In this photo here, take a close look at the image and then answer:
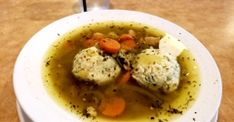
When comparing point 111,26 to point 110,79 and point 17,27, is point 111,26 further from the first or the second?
point 17,27

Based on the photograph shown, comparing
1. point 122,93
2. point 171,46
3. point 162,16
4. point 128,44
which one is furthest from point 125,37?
point 162,16

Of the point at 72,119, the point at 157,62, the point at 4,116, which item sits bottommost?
the point at 4,116

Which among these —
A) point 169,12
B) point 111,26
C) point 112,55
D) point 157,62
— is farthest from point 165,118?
point 169,12

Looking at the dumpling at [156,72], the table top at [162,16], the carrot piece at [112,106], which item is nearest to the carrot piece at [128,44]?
the dumpling at [156,72]

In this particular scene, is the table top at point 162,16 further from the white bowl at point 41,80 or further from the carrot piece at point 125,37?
the carrot piece at point 125,37

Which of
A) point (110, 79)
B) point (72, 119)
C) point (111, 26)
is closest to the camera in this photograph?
point (72, 119)

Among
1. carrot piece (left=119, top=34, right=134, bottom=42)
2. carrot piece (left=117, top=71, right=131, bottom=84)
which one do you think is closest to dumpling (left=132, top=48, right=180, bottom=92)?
carrot piece (left=117, top=71, right=131, bottom=84)
